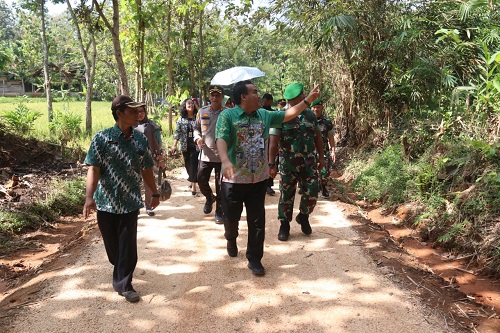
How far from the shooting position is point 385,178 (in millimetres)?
7125

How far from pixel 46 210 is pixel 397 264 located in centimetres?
527

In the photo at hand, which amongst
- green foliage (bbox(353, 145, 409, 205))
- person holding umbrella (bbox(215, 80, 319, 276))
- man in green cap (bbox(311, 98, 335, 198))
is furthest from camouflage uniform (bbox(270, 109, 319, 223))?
green foliage (bbox(353, 145, 409, 205))

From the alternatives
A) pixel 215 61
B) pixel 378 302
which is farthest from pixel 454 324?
pixel 215 61

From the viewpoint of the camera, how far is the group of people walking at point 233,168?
3.22m

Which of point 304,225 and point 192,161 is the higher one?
point 192,161

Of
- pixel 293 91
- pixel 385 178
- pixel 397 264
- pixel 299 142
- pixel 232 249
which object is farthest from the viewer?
pixel 385 178

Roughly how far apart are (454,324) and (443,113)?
15.9 feet

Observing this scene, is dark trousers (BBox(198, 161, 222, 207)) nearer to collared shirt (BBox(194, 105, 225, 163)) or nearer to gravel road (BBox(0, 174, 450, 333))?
collared shirt (BBox(194, 105, 225, 163))

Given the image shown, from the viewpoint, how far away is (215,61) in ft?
107

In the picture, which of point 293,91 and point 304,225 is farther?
point 304,225

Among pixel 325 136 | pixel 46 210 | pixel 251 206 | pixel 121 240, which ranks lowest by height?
pixel 46 210

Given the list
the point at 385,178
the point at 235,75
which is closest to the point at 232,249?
the point at 385,178

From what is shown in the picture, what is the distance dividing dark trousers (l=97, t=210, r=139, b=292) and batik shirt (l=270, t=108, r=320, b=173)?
199cm

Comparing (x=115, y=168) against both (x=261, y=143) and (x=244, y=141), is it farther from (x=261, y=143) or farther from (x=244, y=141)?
(x=261, y=143)
